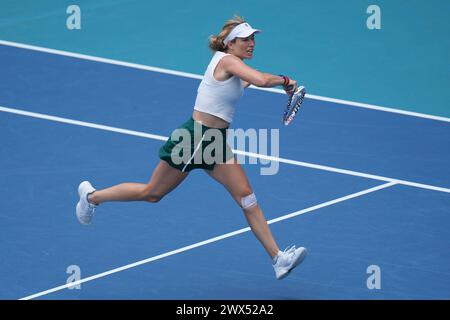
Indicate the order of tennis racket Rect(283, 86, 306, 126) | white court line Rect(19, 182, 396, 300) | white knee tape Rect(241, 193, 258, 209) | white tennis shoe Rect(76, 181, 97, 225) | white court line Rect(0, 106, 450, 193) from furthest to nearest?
white court line Rect(0, 106, 450, 193) < white tennis shoe Rect(76, 181, 97, 225) < white court line Rect(19, 182, 396, 300) < white knee tape Rect(241, 193, 258, 209) < tennis racket Rect(283, 86, 306, 126)

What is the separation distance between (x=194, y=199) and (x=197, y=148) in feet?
7.43

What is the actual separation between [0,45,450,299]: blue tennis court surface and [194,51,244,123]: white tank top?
1.69 meters

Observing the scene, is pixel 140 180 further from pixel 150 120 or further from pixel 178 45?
pixel 178 45

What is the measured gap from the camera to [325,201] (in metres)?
14.0

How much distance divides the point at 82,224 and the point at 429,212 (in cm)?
378

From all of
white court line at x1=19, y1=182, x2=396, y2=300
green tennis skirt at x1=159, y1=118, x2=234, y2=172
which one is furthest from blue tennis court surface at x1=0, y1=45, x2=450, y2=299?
green tennis skirt at x1=159, y1=118, x2=234, y2=172

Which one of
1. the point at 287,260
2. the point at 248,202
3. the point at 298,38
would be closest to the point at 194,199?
the point at 248,202

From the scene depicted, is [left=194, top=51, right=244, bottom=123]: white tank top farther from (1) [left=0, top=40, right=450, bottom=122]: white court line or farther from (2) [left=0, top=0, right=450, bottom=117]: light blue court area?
(2) [left=0, top=0, right=450, bottom=117]: light blue court area

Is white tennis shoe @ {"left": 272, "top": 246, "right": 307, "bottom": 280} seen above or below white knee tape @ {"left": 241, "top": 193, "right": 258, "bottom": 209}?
below

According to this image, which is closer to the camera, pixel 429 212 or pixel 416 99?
pixel 429 212

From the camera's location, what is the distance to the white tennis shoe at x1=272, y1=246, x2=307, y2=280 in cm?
1177

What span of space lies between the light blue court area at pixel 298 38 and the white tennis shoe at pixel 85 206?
200 inches

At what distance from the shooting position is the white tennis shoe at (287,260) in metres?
11.8

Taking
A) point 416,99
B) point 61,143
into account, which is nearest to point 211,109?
point 61,143
